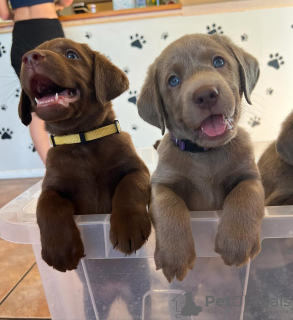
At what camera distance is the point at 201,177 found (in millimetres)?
1446

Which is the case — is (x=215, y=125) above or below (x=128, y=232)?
above

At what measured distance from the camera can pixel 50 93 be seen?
5.25ft

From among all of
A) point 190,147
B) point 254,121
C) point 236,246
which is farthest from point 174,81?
point 254,121

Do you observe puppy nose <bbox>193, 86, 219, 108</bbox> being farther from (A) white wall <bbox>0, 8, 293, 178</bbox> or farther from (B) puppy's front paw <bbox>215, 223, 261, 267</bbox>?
(A) white wall <bbox>0, 8, 293, 178</bbox>

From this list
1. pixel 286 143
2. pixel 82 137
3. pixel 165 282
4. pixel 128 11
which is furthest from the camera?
pixel 128 11

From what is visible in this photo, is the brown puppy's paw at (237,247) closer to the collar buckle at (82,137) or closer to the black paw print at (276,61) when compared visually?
the collar buckle at (82,137)

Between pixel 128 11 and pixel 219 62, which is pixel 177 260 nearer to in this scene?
pixel 219 62

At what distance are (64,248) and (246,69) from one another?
3.38 feet

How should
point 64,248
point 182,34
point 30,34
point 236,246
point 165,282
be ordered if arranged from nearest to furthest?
point 236,246 → point 64,248 → point 165,282 → point 30,34 → point 182,34

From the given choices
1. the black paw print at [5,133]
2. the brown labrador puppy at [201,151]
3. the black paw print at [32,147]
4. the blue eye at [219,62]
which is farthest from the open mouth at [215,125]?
the black paw print at [5,133]

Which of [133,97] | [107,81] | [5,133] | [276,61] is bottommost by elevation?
[5,133]

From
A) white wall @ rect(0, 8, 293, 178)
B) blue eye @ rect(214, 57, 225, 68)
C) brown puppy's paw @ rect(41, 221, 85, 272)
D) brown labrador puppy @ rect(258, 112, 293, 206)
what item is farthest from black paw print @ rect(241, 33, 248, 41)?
brown puppy's paw @ rect(41, 221, 85, 272)

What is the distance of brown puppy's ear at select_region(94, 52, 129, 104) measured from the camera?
63.8 inches

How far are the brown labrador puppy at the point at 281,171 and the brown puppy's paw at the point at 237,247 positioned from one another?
1.47 feet
